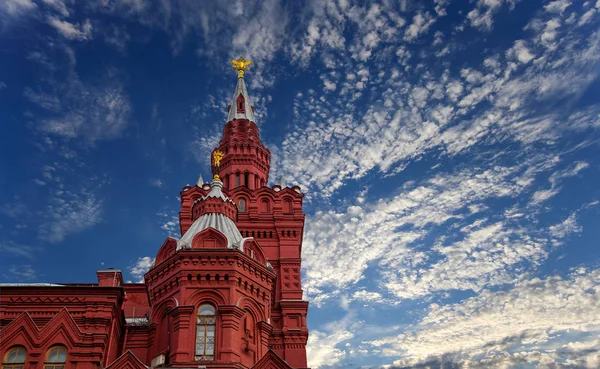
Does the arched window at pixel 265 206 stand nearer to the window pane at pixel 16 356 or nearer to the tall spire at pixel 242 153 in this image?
the tall spire at pixel 242 153

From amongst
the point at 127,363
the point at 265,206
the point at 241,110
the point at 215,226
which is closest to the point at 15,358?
the point at 127,363

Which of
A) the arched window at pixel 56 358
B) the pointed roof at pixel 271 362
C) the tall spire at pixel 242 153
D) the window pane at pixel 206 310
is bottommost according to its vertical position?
the pointed roof at pixel 271 362

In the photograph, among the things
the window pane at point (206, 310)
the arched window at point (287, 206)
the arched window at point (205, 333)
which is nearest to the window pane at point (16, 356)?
the arched window at point (205, 333)

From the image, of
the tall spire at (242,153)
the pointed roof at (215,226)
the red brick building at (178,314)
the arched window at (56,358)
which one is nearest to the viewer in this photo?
the arched window at (56,358)

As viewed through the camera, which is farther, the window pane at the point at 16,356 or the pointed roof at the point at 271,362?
the pointed roof at the point at 271,362

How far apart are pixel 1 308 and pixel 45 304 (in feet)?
6.07

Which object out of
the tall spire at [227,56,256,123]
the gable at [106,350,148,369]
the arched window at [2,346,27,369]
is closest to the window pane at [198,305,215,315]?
the gable at [106,350,148,369]

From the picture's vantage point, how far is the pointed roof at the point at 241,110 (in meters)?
49.1

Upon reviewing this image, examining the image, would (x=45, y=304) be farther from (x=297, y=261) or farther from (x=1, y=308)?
(x=297, y=261)

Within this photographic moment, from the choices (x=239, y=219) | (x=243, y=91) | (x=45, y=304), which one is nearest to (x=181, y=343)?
(x=45, y=304)

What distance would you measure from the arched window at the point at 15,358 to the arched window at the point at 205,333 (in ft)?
24.2

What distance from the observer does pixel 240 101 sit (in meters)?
50.6

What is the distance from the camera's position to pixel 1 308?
25.4 metres

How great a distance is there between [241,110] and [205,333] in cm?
2740
